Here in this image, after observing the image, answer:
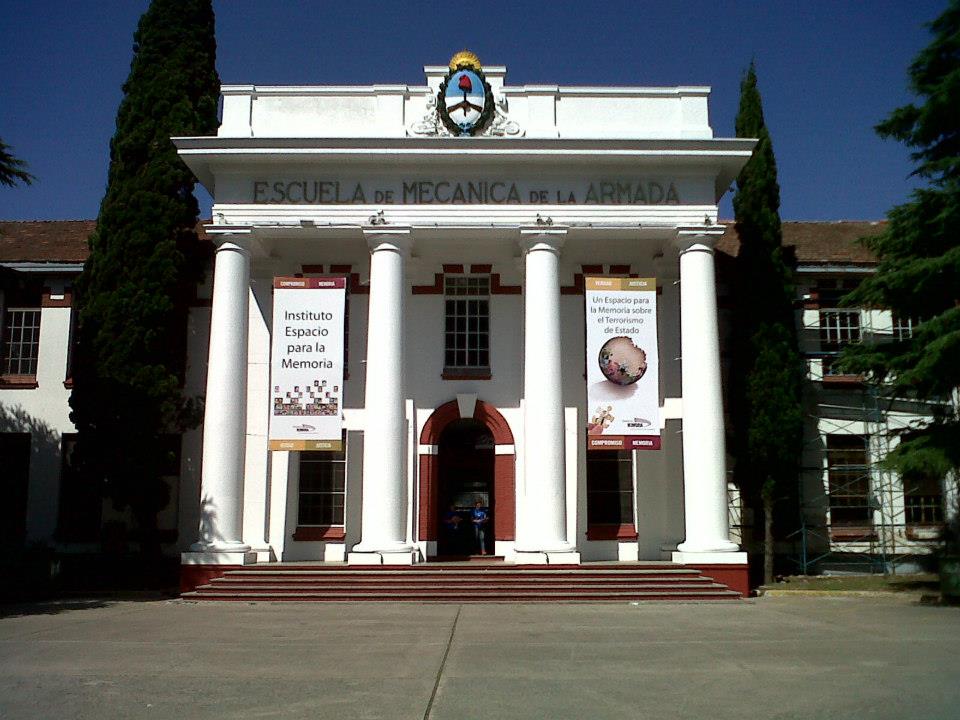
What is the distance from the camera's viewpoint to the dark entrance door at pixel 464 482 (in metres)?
22.0

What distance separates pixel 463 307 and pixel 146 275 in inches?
285

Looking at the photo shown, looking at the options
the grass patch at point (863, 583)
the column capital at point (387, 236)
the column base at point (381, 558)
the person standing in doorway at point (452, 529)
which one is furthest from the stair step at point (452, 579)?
the column capital at point (387, 236)

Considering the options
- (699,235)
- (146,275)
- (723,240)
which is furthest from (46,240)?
(723,240)

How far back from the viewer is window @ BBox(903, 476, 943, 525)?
23062 millimetres

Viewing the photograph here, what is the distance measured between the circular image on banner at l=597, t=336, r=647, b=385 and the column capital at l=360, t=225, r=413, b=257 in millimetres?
4777

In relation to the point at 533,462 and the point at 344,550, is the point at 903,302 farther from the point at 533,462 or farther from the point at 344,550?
the point at 344,550

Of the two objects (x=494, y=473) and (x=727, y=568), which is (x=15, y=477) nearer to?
(x=494, y=473)

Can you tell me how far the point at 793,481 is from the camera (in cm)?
2114

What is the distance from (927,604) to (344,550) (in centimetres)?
1201

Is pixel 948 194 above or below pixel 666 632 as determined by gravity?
above

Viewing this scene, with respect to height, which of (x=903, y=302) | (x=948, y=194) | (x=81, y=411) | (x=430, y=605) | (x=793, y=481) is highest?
(x=948, y=194)

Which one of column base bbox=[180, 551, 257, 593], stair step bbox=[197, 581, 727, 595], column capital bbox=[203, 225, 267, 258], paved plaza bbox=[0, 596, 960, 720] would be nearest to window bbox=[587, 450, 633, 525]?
stair step bbox=[197, 581, 727, 595]

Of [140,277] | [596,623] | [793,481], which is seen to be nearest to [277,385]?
[140,277]

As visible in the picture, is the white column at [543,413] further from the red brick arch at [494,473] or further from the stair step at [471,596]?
the red brick arch at [494,473]
